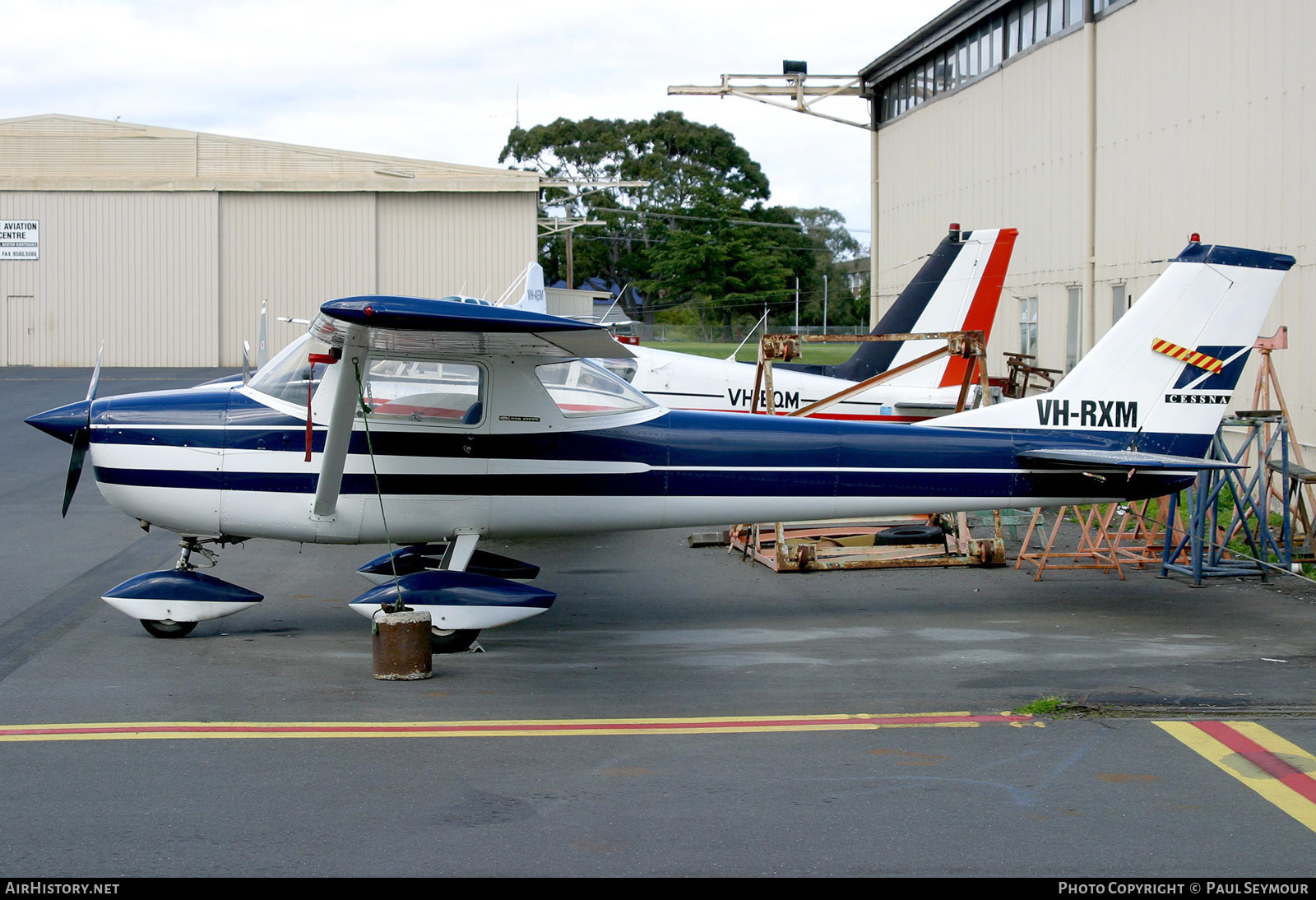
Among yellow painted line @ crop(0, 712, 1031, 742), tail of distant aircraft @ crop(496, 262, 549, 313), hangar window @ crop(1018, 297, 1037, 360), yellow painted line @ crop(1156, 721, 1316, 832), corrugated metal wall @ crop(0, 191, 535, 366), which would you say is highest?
corrugated metal wall @ crop(0, 191, 535, 366)

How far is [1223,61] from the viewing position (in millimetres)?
12992

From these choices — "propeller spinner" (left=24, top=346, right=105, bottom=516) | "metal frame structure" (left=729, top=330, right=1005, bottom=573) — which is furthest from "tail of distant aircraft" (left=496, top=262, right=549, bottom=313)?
"propeller spinner" (left=24, top=346, right=105, bottom=516)

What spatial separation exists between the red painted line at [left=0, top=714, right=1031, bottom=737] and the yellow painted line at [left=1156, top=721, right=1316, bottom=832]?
810mm

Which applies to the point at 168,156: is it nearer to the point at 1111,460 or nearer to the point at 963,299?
the point at 963,299

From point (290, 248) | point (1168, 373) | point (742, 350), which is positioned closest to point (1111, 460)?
point (1168, 373)

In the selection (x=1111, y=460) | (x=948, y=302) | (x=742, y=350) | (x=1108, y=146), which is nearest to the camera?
(x=1111, y=460)

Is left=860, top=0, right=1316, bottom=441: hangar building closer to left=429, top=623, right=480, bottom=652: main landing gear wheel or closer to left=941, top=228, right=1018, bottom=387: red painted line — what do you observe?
left=941, top=228, right=1018, bottom=387: red painted line

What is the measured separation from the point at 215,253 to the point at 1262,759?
33.5 metres

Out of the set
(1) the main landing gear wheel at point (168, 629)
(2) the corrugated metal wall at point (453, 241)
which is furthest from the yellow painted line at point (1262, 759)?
(2) the corrugated metal wall at point (453, 241)

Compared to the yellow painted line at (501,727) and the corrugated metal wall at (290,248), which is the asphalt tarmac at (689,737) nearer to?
the yellow painted line at (501,727)

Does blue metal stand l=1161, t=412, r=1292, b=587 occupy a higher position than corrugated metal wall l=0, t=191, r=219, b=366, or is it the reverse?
corrugated metal wall l=0, t=191, r=219, b=366

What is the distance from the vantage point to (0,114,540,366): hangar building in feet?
110

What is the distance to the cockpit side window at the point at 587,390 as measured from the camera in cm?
790

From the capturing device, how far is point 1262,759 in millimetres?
5117
